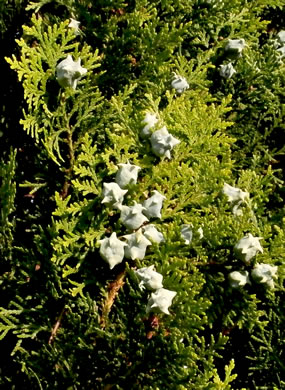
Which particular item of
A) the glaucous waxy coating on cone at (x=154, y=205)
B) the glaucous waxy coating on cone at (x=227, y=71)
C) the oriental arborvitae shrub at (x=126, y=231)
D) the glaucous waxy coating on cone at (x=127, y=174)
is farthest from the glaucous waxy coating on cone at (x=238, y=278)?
the glaucous waxy coating on cone at (x=227, y=71)

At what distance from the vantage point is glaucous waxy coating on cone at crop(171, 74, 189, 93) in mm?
1513

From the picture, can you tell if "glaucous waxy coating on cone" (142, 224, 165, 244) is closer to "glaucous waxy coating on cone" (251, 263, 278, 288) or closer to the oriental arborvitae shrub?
the oriental arborvitae shrub

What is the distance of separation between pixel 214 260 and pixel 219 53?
29.6 inches

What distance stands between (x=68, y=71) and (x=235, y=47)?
2.19ft

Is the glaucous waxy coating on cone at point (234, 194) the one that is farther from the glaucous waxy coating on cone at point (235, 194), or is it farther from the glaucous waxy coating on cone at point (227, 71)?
the glaucous waxy coating on cone at point (227, 71)

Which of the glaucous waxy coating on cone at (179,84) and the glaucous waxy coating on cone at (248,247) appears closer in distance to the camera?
the glaucous waxy coating on cone at (248,247)

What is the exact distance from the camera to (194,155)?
4.54 feet

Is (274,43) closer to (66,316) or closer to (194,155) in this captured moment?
(194,155)

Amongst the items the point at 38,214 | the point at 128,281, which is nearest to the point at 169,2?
the point at 38,214

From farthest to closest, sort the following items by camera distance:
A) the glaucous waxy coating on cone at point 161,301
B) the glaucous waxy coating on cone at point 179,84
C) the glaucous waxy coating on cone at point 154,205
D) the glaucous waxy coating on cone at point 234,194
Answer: the glaucous waxy coating on cone at point 179,84 < the glaucous waxy coating on cone at point 234,194 < the glaucous waxy coating on cone at point 154,205 < the glaucous waxy coating on cone at point 161,301

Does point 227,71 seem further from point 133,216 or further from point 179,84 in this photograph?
point 133,216

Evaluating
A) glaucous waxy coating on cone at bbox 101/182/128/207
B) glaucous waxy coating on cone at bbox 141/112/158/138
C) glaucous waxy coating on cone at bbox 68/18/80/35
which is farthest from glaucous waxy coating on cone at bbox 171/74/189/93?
glaucous waxy coating on cone at bbox 101/182/128/207

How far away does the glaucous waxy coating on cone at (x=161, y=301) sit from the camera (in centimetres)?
116

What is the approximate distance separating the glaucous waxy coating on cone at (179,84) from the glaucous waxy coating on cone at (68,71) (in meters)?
0.34
